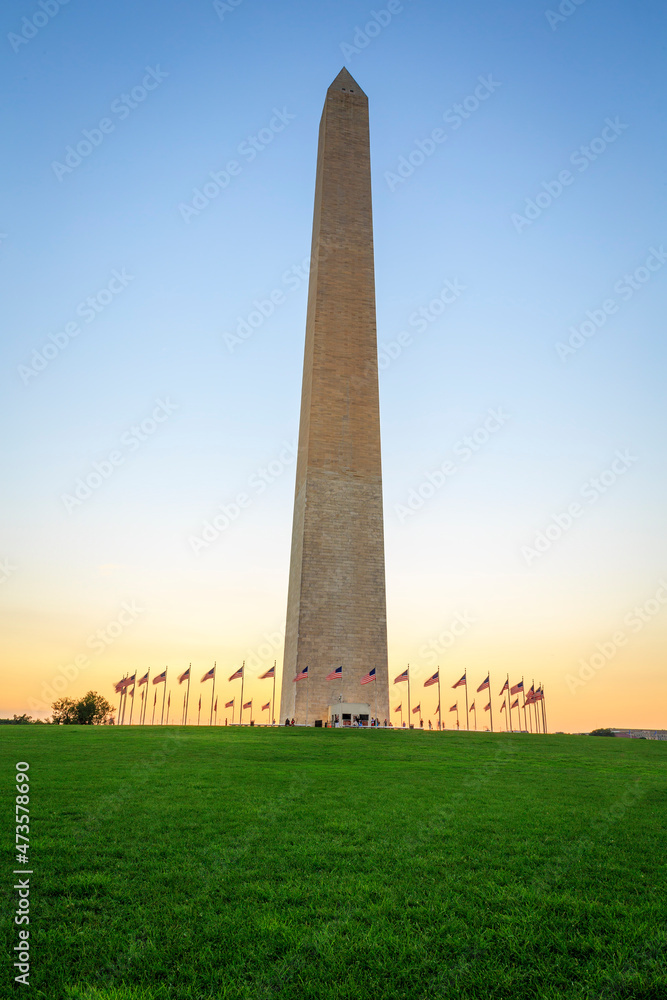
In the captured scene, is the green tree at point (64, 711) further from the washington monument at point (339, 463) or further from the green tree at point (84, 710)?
the washington monument at point (339, 463)

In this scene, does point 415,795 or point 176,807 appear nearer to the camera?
point 176,807

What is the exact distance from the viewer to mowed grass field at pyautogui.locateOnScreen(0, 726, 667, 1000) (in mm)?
5008

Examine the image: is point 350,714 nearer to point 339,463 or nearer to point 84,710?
point 339,463

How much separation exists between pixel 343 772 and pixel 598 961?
431 inches

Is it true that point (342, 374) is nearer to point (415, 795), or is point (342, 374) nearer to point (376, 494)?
point (376, 494)

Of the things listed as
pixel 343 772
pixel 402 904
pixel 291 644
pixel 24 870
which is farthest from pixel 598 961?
pixel 291 644

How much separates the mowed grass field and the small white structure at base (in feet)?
91.7

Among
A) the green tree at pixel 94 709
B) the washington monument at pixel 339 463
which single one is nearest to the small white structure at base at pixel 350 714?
the washington monument at pixel 339 463

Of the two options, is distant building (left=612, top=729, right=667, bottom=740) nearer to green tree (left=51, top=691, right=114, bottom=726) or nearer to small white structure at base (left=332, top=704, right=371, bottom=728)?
small white structure at base (left=332, top=704, right=371, bottom=728)

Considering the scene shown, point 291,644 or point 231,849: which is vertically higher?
point 291,644

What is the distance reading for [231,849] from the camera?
313 inches

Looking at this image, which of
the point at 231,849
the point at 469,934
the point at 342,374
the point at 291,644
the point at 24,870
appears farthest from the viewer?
the point at 342,374

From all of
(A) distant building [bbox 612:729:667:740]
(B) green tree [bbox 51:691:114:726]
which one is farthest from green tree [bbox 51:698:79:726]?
(A) distant building [bbox 612:729:667:740]

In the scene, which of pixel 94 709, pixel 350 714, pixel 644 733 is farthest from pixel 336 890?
pixel 94 709
